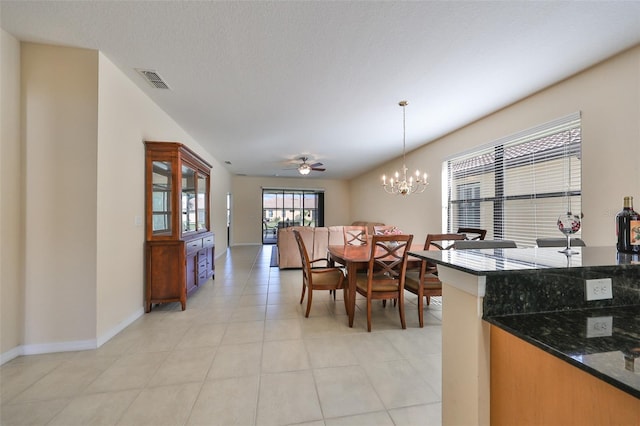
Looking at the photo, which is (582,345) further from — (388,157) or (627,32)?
(388,157)

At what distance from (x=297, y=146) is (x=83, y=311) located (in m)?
4.14

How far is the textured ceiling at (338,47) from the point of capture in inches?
69.0

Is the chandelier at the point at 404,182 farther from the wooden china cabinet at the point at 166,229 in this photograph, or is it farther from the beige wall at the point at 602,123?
the wooden china cabinet at the point at 166,229

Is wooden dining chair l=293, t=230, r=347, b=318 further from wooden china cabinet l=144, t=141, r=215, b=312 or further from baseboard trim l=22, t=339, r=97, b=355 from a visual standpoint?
baseboard trim l=22, t=339, r=97, b=355

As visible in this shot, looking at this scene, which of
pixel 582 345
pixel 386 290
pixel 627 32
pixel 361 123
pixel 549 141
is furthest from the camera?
pixel 361 123

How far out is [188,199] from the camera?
3.50 m

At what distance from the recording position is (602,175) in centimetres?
241


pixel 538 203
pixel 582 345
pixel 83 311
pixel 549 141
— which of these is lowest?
pixel 83 311

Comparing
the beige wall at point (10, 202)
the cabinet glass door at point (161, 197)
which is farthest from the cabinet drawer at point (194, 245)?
the beige wall at point (10, 202)

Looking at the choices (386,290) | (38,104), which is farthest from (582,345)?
(38,104)

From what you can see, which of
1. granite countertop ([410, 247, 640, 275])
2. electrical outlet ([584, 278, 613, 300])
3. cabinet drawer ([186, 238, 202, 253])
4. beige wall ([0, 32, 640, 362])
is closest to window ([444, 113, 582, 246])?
beige wall ([0, 32, 640, 362])

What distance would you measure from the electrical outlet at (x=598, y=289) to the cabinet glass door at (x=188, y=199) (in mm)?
3606

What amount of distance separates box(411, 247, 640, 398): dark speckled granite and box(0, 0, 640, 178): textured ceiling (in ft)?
5.97

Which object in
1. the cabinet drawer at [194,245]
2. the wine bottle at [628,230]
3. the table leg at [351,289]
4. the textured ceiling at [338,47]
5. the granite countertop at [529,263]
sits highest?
the textured ceiling at [338,47]
